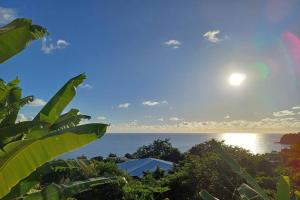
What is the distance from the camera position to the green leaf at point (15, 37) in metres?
3.16

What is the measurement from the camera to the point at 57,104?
12.7 feet

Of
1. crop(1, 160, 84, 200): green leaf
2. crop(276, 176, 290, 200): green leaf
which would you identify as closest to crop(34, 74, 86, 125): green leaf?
crop(1, 160, 84, 200): green leaf

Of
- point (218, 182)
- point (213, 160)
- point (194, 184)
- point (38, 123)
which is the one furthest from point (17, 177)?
point (194, 184)

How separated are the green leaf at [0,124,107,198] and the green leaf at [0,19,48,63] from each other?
0.77 metres

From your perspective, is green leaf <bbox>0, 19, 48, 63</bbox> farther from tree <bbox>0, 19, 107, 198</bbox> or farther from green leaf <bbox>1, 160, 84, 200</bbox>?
green leaf <bbox>1, 160, 84, 200</bbox>

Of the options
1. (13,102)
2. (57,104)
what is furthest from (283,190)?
(13,102)

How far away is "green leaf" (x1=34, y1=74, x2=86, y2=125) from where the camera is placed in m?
3.75

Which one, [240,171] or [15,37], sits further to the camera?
[240,171]

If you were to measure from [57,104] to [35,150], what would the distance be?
1.13 m

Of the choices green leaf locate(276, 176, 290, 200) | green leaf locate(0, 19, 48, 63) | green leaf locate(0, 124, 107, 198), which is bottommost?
green leaf locate(276, 176, 290, 200)

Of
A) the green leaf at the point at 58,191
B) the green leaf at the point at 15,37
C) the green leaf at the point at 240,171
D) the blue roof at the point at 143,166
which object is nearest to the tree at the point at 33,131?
the green leaf at the point at 15,37

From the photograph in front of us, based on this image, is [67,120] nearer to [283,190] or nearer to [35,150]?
[35,150]

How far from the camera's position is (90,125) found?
9.43 feet

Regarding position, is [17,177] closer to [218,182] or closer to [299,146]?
[299,146]
